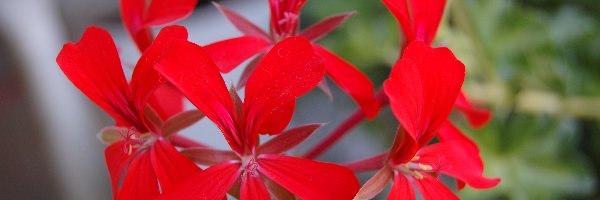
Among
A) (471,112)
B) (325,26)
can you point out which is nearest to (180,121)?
(325,26)

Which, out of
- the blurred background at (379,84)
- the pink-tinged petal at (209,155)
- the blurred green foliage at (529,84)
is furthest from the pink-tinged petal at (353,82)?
the blurred green foliage at (529,84)

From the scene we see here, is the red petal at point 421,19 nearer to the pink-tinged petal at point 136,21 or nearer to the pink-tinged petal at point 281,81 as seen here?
the pink-tinged petal at point 281,81

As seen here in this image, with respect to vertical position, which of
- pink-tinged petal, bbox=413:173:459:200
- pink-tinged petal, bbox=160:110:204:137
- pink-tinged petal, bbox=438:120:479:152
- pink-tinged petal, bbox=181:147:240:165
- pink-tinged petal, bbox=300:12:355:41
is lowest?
pink-tinged petal, bbox=438:120:479:152

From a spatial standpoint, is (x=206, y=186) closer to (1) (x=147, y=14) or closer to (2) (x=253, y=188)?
(2) (x=253, y=188)

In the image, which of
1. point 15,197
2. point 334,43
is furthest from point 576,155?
point 15,197

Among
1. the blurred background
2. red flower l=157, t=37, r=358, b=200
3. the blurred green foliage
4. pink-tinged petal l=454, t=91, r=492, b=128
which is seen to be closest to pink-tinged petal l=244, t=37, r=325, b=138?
red flower l=157, t=37, r=358, b=200

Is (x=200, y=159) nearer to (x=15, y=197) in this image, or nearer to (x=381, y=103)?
(x=381, y=103)

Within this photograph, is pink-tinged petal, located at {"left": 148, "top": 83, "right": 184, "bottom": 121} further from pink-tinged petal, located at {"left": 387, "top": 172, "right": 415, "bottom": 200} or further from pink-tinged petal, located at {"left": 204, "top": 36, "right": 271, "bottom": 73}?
pink-tinged petal, located at {"left": 387, "top": 172, "right": 415, "bottom": 200}
